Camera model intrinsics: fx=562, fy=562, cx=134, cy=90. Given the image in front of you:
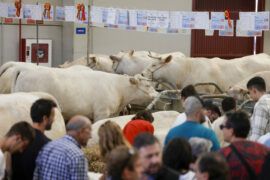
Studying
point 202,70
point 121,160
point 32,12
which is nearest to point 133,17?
point 202,70

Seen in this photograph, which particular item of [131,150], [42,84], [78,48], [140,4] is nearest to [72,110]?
[42,84]

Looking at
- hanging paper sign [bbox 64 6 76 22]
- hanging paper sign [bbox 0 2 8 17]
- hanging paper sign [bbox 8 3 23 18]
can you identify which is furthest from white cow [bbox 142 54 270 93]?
hanging paper sign [bbox 0 2 8 17]

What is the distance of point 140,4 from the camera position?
695 inches

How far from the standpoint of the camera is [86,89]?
31.3 feet

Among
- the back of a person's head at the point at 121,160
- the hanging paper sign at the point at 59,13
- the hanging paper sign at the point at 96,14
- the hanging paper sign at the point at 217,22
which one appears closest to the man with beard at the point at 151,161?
the back of a person's head at the point at 121,160

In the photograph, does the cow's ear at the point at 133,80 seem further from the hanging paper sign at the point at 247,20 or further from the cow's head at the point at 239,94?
the hanging paper sign at the point at 247,20

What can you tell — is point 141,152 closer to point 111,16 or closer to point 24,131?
point 24,131

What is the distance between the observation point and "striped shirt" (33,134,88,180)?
3971mm

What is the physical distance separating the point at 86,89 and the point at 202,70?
9.35ft

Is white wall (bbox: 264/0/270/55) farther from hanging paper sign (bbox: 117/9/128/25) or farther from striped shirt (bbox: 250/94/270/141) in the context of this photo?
striped shirt (bbox: 250/94/270/141)

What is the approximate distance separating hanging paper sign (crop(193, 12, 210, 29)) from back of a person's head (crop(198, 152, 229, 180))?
30.1 ft

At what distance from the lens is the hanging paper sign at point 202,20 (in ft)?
40.4

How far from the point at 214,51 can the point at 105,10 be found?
6.70 metres

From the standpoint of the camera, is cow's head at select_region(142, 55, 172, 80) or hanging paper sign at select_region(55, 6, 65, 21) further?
hanging paper sign at select_region(55, 6, 65, 21)
